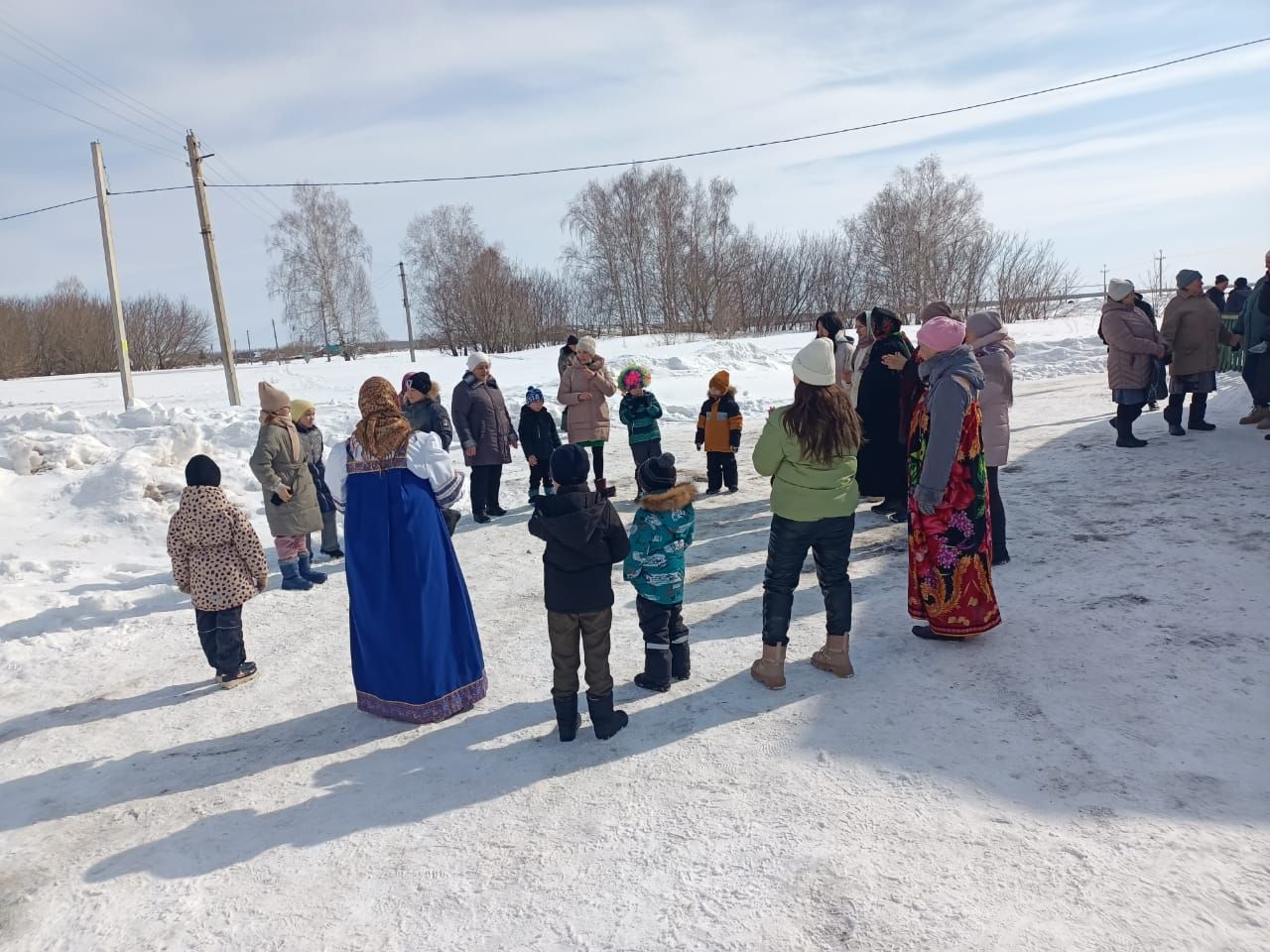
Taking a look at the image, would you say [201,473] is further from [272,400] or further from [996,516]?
[996,516]

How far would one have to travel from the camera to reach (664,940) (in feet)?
8.32

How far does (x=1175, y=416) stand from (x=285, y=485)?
9199mm

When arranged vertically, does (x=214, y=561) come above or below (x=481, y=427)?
below

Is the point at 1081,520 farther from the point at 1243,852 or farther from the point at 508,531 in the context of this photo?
the point at 508,531

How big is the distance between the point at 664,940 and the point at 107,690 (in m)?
4.10

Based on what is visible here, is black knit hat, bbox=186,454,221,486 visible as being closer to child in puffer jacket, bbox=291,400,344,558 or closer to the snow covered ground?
the snow covered ground

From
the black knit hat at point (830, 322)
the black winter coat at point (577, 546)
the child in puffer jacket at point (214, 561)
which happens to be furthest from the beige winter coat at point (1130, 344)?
the child in puffer jacket at point (214, 561)

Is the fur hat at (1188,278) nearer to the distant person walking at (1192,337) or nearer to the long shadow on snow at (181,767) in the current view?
the distant person walking at (1192,337)

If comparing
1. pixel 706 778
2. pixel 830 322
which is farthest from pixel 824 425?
pixel 830 322

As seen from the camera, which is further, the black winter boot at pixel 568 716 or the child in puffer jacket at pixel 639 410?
the child in puffer jacket at pixel 639 410

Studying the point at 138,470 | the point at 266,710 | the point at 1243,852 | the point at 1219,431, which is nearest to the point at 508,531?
the point at 266,710

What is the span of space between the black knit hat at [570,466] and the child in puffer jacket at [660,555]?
16.4 inches

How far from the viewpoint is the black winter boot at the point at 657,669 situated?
13.9ft

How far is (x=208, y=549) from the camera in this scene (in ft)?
15.4
